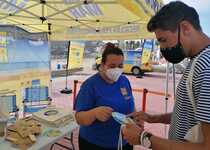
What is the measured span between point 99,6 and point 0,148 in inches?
80.6

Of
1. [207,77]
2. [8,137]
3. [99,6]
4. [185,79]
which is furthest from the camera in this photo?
[99,6]

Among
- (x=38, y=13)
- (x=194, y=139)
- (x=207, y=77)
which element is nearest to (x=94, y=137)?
(x=194, y=139)

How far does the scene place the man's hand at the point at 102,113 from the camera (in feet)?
5.45

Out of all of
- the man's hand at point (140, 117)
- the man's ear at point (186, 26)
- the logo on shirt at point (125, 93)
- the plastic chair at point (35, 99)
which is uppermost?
the man's ear at point (186, 26)

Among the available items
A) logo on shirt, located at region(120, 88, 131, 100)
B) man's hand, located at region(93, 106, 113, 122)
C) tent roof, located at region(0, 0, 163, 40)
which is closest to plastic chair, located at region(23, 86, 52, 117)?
tent roof, located at region(0, 0, 163, 40)

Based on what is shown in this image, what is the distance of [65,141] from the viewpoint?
4086 millimetres

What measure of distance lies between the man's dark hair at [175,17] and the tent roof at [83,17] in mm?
988

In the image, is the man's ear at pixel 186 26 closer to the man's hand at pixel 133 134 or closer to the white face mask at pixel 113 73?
the man's hand at pixel 133 134

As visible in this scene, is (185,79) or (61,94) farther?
(61,94)

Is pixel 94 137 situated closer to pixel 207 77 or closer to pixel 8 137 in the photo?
pixel 8 137

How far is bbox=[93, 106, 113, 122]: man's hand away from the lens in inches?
65.4

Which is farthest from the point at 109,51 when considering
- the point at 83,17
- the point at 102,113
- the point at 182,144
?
the point at 83,17

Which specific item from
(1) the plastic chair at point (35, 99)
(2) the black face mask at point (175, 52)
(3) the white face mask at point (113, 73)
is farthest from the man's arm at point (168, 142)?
(1) the plastic chair at point (35, 99)

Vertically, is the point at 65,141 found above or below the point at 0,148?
below
